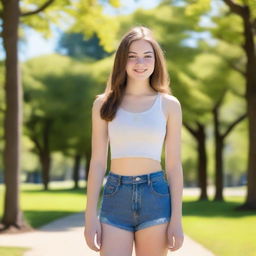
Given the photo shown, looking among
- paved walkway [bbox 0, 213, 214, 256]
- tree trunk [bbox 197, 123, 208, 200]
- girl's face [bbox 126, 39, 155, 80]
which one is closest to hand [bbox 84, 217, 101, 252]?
girl's face [bbox 126, 39, 155, 80]

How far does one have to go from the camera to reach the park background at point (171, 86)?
13.5 m

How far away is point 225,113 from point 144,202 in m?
28.6

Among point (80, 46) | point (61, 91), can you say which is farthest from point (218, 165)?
point (80, 46)

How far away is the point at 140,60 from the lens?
3.52 meters

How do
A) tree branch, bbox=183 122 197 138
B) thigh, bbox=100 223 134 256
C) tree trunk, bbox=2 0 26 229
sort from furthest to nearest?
tree branch, bbox=183 122 197 138 → tree trunk, bbox=2 0 26 229 → thigh, bbox=100 223 134 256

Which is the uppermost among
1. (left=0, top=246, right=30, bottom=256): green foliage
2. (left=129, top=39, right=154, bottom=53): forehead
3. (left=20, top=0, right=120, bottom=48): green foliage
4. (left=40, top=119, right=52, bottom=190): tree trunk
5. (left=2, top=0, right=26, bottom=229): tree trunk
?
(left=20, top=0, right=120, bottom=48): green foliage

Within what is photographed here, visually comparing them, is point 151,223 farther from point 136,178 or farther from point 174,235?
point 136,178

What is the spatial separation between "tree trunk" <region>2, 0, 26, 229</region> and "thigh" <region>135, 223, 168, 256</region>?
10355 mm

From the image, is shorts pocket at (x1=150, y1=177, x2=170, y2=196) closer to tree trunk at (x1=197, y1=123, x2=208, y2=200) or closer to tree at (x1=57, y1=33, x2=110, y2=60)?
tree trunk at (x1=197, y1=123, x2=208, y2=200)

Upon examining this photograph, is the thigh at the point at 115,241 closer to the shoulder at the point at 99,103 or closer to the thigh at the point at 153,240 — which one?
the thigh at the point at 153,240

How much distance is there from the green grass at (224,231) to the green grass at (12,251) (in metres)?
3.12

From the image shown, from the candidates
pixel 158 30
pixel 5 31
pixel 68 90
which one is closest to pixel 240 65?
pixel 158 30

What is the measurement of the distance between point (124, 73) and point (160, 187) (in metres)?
0.72

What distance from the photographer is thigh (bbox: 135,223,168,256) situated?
3320 mm
